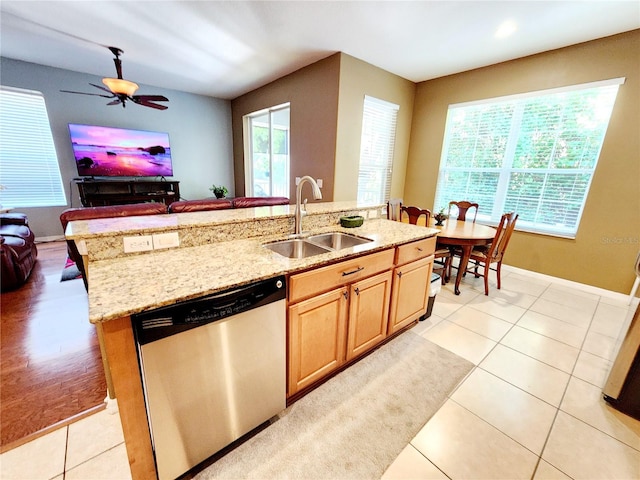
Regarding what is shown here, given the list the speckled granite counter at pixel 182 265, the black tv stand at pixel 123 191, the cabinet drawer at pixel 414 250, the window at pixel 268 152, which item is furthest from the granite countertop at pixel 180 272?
the black tv stand at pixel 123 191

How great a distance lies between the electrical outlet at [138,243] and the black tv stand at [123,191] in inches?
164

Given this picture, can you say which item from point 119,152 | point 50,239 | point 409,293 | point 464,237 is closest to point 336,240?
point 409,293

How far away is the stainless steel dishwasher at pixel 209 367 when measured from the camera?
3.11 ft

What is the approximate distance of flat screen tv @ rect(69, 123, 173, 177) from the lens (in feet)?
14.3

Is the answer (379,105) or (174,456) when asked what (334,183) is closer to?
(379,105)

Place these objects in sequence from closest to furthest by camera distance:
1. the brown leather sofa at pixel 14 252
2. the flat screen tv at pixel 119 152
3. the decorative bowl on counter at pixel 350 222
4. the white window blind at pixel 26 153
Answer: the decorative bowl on counter at pixel 350 222 → the brown leather sofa at pixel 14 252 → the white window blind at pixel 26 153 → the flat screen tv at pixel 119 152

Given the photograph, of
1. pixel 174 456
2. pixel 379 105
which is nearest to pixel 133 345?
pixel 174 456

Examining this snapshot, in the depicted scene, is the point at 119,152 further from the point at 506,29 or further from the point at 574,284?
the point at 574,284

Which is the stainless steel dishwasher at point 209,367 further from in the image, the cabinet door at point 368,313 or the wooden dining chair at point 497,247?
the wooden dining chair at point 497,247

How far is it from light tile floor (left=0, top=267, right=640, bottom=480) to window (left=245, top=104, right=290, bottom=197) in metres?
3.78

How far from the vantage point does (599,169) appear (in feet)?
9.35

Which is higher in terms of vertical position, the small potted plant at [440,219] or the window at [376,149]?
the window at [376,149]

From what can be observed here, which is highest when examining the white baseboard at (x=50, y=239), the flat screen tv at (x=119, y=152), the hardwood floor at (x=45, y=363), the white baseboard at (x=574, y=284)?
the flat screen tv at (x=119, y=152)

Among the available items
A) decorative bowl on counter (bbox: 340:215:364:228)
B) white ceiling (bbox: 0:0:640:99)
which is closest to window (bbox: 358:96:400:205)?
white ceiling (bbox: 0:0:640:99)
